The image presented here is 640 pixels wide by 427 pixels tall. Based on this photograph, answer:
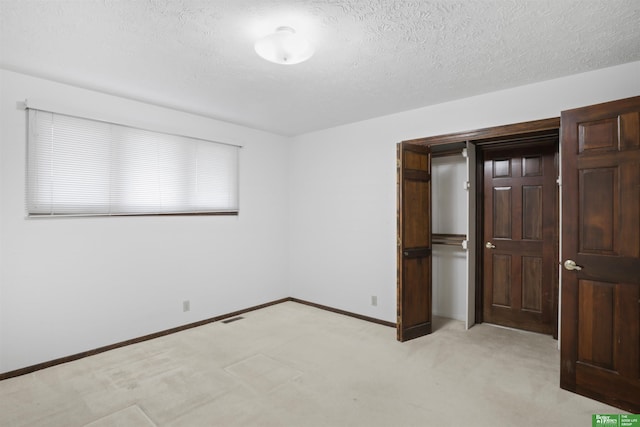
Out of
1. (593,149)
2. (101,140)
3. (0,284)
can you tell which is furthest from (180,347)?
(593,149)

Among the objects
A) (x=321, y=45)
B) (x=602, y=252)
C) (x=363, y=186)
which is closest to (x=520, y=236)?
(x=602, y=252)

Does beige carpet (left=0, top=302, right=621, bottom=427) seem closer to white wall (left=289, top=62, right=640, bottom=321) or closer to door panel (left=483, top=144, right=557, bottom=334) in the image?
door panel (left=483, top=144, right=557, bottom=334)

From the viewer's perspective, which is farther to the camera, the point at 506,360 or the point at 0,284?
the point at 506,360

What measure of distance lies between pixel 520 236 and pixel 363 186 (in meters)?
1.94

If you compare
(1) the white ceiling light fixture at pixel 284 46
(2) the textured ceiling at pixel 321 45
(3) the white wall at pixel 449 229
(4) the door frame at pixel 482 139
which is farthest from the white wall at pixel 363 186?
(1) the white ceiling light fixture at pixel 284 46

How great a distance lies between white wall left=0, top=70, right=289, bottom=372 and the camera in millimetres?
2785

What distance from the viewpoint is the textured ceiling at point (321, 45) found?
6.29 feet

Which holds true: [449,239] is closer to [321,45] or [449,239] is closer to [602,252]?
[602,252]

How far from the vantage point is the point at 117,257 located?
3.38 m

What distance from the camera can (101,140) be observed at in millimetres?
3254

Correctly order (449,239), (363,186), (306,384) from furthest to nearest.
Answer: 1. (363,186)
2. (449,239)
3. (306,384)

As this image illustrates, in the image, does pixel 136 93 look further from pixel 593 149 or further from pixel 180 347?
pixel 593 149

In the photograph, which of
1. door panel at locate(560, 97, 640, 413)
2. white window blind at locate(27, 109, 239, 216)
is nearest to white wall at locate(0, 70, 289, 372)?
white window blind at locate(27, 109, 239, 216)

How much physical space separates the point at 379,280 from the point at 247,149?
249cm
